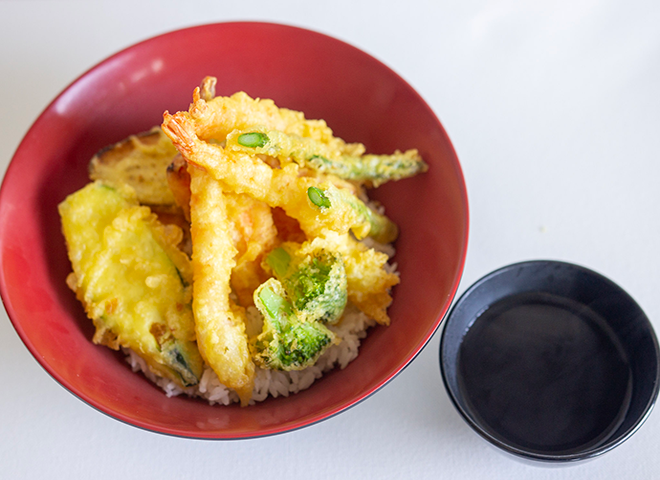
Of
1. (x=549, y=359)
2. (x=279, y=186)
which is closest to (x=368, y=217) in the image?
(x=279, y=186)

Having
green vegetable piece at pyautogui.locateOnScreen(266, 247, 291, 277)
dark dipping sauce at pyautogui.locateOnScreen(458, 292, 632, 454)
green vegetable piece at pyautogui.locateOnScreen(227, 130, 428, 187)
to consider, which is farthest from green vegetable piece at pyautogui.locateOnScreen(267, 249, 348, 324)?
dark dipping sauce at pyautogui.locateOnScreen(458, 292, 632, 454)

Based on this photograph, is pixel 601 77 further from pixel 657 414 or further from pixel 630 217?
pixel 657 414

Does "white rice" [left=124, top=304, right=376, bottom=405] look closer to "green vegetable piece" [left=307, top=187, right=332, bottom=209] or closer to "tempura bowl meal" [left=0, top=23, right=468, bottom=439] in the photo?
"tempura bowl meal" [left=0, top=23, right=468, bottom=439]

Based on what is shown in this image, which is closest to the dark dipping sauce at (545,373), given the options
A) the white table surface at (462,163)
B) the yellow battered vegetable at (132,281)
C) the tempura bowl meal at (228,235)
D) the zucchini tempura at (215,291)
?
the white table surface at (462,163)

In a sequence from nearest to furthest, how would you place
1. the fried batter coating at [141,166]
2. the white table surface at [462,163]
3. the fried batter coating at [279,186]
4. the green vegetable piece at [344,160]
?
the fried batter coating at [279,186] → the green vegetable piece at [344,160] → the white table surface at [462,163] → the fried batter coating at [141,166]

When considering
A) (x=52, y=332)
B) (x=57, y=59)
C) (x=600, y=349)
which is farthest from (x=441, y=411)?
(x=57, y=59)

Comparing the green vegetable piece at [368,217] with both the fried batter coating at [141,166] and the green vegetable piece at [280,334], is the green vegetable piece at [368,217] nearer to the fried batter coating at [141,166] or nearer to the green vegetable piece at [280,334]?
the green vegetable piece at [280,334]
